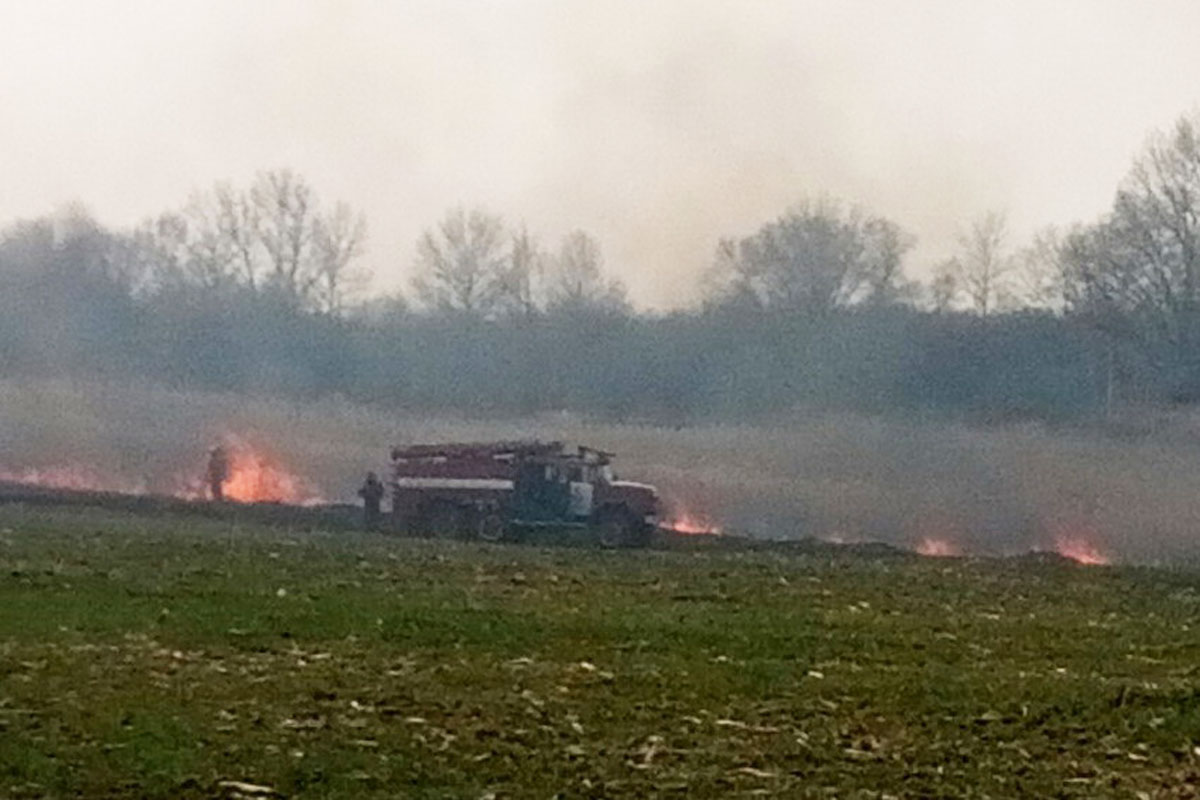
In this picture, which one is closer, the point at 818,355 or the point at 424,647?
the point at 424,647

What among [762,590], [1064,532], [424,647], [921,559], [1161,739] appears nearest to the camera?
[1161,739]

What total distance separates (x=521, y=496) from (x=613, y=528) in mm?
1935

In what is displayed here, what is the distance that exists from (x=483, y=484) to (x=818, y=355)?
72.6 ft

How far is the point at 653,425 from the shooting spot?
58.7 metres

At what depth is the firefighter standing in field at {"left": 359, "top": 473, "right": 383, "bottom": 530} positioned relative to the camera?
41.7m

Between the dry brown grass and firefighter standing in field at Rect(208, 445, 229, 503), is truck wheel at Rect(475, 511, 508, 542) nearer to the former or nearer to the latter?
firefighter standing in field at Rect(208, 445, 229, 503)

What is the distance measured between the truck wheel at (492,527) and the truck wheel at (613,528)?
1860 mm

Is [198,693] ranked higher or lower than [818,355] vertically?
lower

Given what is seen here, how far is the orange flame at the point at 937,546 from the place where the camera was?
46.1m

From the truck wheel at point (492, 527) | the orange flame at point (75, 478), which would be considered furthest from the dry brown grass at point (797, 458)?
the truck wheel at point (492, 527)

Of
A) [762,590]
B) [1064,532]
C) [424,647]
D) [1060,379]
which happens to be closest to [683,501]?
[1064,532]

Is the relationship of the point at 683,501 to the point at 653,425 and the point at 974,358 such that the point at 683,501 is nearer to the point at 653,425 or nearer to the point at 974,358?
the point at 653,425

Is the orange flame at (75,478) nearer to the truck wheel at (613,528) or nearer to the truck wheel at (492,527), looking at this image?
the truck wheel at (492,527)

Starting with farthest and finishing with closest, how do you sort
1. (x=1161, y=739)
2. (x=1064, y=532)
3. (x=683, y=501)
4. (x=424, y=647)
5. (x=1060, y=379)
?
1. (x=1060, y=379)
2. (x=683, y=501)
3. (x=1064, y=532)
4. (x=424, y=647)
5. (x=1161, y=739)
